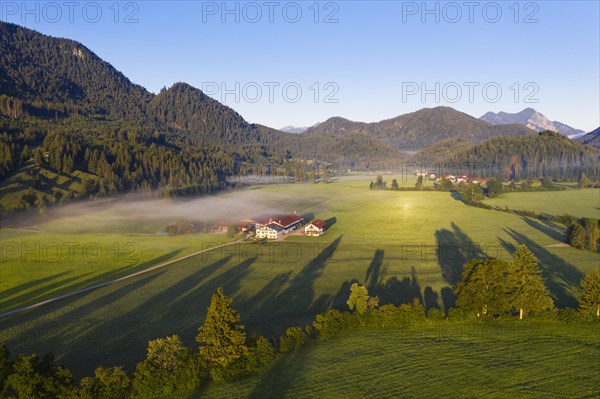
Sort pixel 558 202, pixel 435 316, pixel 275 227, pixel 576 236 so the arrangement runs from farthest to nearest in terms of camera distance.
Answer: pixel 558 202, pixel 275 227, pixel 576 236, pixel 435 316

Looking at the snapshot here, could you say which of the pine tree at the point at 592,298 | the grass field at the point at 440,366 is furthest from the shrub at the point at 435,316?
the pine tree at the point at 592,298

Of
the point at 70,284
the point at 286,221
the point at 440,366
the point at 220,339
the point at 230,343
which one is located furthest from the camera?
the point at 286,221

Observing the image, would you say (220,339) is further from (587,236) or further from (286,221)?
(587,236)

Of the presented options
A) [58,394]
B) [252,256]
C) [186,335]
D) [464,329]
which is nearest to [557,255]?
[464,329]

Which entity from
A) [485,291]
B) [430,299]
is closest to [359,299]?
[430,299]

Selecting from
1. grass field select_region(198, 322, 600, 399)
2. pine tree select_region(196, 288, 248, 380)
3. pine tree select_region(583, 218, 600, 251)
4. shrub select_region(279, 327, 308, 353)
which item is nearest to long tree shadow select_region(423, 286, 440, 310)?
grass field select_region(198, 322, 600, 399)

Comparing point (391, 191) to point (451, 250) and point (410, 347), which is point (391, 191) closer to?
point (451, 250)

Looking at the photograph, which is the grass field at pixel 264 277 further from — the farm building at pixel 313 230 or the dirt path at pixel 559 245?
the farm building at pixel 313 230

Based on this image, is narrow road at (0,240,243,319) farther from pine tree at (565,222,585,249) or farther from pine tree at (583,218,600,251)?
pine tree at (583,218,600,251)
